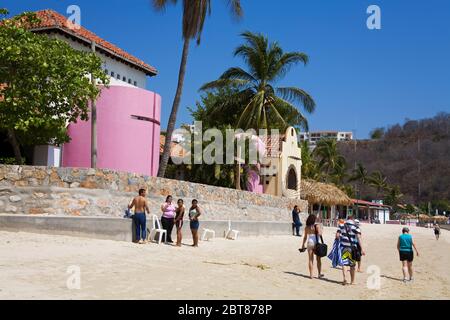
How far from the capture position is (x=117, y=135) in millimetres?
19891

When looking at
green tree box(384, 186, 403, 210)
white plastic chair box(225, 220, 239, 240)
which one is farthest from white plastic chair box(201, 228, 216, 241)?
green tree box(384, 186, 403, 210)

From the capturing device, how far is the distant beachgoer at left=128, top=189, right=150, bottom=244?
578 inches

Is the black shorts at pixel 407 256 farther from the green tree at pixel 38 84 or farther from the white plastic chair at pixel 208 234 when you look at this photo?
the green tree at pixel 38 84

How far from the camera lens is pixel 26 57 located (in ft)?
55.8

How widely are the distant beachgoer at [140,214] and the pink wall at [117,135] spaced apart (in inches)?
211

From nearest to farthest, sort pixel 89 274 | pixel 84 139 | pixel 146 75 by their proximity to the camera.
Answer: pixel 89 274, pixel 84 139, pixel 146 75

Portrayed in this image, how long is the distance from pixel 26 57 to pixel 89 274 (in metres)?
10.2

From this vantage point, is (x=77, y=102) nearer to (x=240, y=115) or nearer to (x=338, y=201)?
(x=240, y=115)

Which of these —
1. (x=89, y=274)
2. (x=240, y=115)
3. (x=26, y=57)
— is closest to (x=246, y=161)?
(x=240, y=115)

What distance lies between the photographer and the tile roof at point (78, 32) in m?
28.1

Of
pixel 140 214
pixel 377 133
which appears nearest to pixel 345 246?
pixel 140 214

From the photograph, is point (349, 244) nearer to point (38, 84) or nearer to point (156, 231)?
point (156, 231)

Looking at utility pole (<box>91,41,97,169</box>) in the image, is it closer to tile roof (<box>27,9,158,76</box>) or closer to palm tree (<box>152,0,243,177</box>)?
palm tree (<box>152,0,243,177</box>)

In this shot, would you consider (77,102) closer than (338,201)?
Yes
